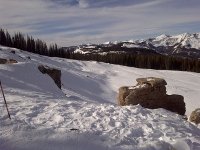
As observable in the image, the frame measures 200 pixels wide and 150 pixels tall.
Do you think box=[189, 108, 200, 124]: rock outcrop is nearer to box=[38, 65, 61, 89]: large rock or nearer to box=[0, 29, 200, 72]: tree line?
box=[38, 65, 61, 89]: large rock

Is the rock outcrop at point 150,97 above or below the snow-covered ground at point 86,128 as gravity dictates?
below

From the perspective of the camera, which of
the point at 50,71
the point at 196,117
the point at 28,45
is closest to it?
the point at 196,117

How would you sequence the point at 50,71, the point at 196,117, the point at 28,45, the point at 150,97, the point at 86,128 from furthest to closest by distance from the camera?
the point at 28,45
the point at 50,71
the point at 150,97
the point at 196,117
the point at 86,128

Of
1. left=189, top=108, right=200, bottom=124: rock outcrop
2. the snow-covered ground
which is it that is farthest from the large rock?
left=189, top=108, right=200, bottom=124: rock outcrop

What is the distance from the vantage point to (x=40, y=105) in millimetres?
12570

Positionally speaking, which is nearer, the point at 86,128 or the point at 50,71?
the point at 86,128

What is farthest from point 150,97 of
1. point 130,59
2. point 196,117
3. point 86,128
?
Answer: point 130,59

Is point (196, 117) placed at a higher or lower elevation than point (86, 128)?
lower

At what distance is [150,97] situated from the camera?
66.7 feet

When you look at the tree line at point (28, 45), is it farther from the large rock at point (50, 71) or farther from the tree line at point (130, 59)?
the large rock at point (50, 71)

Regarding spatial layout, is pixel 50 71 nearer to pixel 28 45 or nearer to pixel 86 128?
pixel 86 128

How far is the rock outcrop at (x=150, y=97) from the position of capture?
20.2 m

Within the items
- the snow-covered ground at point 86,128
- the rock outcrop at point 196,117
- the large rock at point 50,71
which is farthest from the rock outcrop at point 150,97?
the snow-covered ground at point 86,128

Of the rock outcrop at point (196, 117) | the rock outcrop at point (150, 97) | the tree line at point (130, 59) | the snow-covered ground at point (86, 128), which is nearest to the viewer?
the snow-covered ground at point (86, 128)
